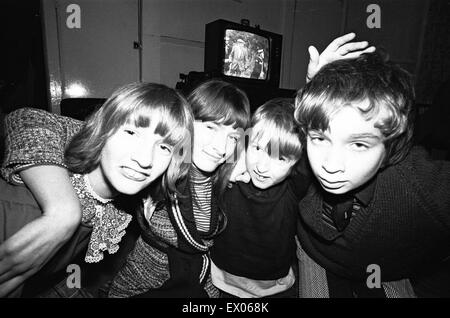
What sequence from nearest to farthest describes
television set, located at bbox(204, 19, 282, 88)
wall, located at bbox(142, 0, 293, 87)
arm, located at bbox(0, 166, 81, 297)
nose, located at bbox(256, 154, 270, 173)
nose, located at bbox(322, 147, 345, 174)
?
arm, located at bbox(0, 166, 81, 297), nose, located at bbox(322, 147, 345, 174), nose, located at bbox(256, 154, 270, 173), television set, located at bbox(204, 19, 282, 88), wall, located at bbox(142, 0, 293, 87)

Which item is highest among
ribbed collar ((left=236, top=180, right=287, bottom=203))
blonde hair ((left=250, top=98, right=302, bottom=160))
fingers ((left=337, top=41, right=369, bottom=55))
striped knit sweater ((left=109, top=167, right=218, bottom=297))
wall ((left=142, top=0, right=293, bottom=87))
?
wall ((left=142, top=0, right=293, bottom=87))

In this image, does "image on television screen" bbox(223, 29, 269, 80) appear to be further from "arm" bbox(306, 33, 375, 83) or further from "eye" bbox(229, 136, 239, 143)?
"arm" bbox(306, 33, 375, 83)

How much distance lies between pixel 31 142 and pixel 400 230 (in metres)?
1.17

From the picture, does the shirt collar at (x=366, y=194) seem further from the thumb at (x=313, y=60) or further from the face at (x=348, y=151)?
the thumb at (x=313, y=60)

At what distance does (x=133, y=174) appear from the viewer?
89 cm

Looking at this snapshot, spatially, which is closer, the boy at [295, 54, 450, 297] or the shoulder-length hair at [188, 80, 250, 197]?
the boy at [295, 54, 450, 297]

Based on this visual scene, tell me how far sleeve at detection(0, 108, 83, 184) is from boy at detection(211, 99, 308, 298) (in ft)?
2.12

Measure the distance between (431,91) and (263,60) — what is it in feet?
8.65

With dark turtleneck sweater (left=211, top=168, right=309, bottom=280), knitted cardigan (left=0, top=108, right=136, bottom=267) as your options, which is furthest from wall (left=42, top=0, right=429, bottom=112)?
dark turtleneck sweater (left=211, top=168, right=309, bottom=280)

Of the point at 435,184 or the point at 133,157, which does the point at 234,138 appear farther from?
the point at 435,184

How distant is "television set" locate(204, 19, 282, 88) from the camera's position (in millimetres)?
2307

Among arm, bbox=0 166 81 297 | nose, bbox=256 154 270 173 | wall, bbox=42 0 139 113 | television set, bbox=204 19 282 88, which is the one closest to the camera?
arm, bbox=0 166 81 297

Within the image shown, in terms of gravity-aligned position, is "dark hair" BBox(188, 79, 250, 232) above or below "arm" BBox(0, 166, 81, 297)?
above

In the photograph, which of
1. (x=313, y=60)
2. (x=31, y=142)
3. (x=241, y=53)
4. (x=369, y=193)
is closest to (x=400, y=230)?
(x=369, y=193)
